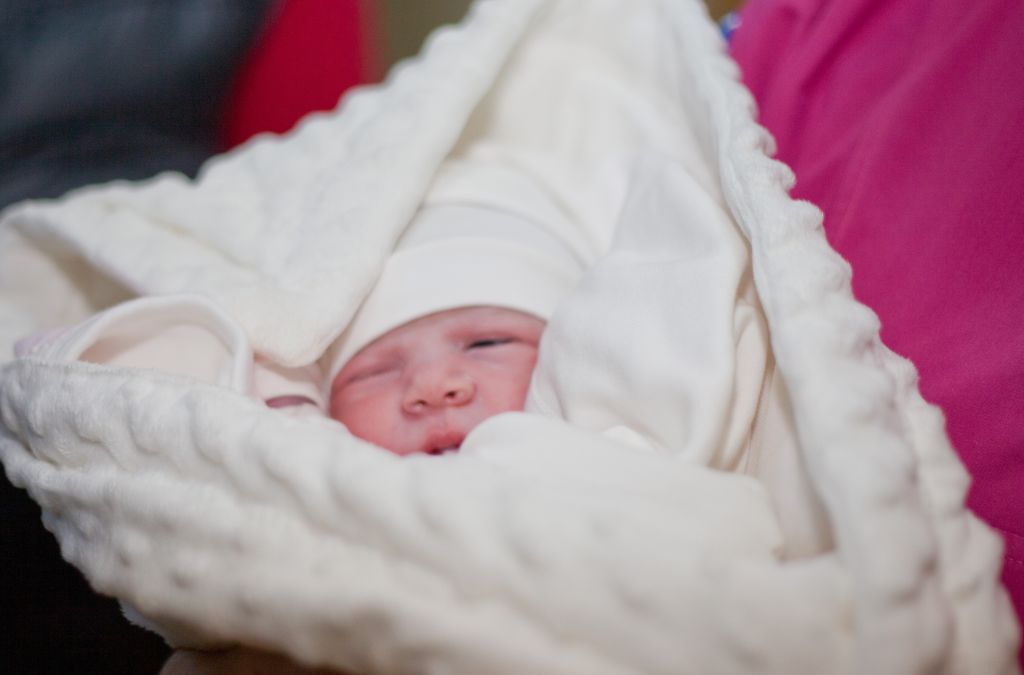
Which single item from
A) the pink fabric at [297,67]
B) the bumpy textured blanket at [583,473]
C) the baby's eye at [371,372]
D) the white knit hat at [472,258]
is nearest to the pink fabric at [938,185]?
the bumpy textured blanket at [583,473]

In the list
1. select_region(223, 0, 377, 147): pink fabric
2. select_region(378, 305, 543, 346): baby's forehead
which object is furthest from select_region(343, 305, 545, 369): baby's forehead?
select_region(223, 0, 377, 147): pink fabric

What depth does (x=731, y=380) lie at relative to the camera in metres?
0.55

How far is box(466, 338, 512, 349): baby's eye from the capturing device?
2.54 ft

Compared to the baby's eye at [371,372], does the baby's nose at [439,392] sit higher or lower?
higher

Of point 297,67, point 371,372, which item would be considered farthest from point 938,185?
point 297,67

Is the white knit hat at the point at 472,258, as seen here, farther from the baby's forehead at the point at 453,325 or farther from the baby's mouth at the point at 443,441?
the baby's mouth at the point at 443,441

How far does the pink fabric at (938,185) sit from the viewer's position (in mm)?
541

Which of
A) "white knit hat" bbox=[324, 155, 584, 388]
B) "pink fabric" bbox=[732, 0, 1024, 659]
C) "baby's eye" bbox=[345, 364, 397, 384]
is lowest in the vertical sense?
"baby's eye" bbox=[345, 364, 397, 384]

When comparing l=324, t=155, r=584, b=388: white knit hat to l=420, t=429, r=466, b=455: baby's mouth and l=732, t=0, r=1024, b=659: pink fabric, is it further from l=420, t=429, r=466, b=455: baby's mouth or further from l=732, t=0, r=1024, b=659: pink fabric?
l=732, t=0, r=1024, b=659: pink fabric

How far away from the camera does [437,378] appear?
0.71m

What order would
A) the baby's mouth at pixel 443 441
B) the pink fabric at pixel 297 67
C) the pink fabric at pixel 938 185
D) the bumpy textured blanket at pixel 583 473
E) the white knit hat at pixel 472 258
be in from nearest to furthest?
the bumpy textured blanket at pixel 583 473 < the pink fabric at pixel 938 185 < the baby's mouth at pixel 443 441 < the white knit hat at pixel 472 258 < the pink fabric at pixel 297 67

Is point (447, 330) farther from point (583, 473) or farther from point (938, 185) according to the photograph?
point (938, 185)

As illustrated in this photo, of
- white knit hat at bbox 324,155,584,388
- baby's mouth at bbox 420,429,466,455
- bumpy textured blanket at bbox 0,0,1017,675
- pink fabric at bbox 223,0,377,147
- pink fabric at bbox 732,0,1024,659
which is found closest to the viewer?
bumpy textured blanket at bbox 0,0,1017,675

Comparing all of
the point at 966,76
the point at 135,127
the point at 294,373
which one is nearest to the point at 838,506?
the point at 966,76
